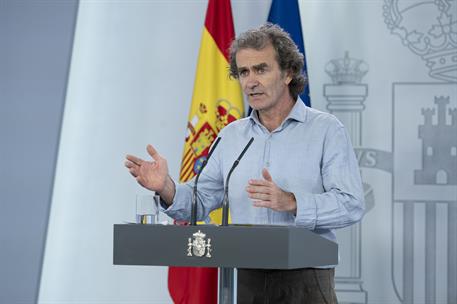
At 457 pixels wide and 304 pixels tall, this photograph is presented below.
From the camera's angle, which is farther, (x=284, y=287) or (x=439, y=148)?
(x=439, y=148)

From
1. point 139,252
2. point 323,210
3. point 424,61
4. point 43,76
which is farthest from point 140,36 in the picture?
point 139,252

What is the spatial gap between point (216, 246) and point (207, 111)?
8.61 feet

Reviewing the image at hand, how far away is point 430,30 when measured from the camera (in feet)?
16.2

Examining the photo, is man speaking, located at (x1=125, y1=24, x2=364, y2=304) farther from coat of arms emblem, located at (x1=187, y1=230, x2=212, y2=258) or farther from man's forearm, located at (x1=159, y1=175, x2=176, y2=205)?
coat of arms emblem, located at (x1=187, y1=230, x2=212, y2=258)

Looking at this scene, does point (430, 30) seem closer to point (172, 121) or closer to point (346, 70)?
point (346, 70)

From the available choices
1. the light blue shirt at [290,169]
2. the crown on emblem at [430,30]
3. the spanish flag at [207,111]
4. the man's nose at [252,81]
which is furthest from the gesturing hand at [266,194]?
the crown on emblem at [430,30]

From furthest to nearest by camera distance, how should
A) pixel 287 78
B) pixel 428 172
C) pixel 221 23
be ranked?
pixel 428 172 < pixel 221 23 < pixel 287 78

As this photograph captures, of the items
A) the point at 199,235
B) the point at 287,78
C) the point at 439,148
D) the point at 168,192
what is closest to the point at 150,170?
the point at 168,192

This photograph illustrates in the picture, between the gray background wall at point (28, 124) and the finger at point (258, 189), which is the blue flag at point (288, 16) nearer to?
the gray background wall at point (28, 124)

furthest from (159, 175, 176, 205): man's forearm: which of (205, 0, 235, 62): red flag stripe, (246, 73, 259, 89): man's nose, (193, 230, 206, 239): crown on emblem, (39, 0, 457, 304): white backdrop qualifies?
(39, 0, 457, 304): white backdrop

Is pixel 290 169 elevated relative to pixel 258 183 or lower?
elevated

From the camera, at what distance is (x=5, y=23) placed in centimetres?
508

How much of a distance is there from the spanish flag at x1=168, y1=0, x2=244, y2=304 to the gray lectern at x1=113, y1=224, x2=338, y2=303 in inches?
93.6

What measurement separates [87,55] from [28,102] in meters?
0.50
